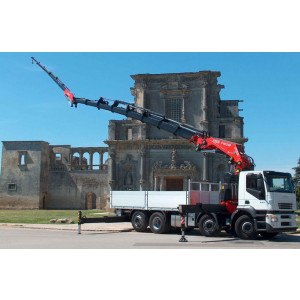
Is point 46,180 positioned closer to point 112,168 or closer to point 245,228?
point 112,168

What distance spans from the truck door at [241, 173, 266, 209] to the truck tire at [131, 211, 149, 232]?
561 cm

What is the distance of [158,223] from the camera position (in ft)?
65.4

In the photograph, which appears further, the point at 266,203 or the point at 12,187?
the point at 12,187

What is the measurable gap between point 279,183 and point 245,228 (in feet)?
7.88

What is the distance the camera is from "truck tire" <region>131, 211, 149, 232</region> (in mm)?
20469

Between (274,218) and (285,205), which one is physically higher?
(285,205)

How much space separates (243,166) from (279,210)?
9.87 ft

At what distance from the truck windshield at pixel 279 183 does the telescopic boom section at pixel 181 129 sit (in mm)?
2045

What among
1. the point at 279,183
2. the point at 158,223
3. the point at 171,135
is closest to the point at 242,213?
the point at 279,183

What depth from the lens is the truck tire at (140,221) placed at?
2047 centimetres

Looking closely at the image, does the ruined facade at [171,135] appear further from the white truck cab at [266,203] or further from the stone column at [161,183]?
the white truck cab at [266,203]

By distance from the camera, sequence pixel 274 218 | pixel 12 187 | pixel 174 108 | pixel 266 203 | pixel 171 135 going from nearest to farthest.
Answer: pixel 274 218 < pixel 266 203 < pixel 171 135 < pixel 174 108 < pixel 12 187

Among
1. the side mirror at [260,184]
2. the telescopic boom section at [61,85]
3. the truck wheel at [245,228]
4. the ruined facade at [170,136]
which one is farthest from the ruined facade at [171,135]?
the side mirror at [260,184]

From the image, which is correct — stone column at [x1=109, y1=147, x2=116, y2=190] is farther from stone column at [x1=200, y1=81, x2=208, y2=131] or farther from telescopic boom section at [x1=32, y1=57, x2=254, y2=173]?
stone column at [x1=200, y1=81, x2=208, y2=131]
